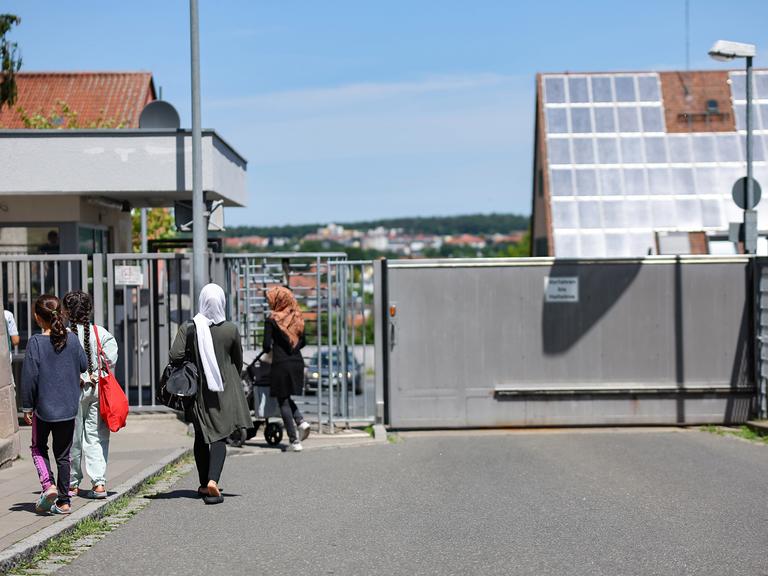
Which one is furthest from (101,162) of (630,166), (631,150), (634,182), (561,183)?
(631,150)

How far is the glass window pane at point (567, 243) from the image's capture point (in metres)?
35.4

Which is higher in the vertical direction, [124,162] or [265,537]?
[124,162]

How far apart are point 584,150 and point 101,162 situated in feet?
75.4

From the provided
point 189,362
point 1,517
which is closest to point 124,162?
point 189,362

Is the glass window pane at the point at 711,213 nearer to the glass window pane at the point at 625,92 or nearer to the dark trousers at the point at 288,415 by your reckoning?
the glass window pane at the point at 625,92

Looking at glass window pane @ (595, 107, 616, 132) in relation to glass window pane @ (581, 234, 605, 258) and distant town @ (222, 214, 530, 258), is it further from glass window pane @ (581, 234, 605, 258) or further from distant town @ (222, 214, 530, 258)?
distant town @ (222, 214, 530, 258)

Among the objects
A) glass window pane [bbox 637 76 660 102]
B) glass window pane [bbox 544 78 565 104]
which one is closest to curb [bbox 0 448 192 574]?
glass window pane [bbox 544 78 565 104]

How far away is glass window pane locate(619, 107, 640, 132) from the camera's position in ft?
124

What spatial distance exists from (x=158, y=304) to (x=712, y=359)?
7.58 meters

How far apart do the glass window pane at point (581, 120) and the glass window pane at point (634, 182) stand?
6.27ft

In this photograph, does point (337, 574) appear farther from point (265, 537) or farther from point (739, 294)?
point (739, 294)

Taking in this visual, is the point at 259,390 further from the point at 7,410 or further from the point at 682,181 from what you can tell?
the point at 682,181

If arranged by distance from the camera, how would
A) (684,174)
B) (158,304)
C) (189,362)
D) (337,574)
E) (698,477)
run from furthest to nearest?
1. (684,174)
2. (158,304)
3. (698,477)
4. (189,362)
5. (337,574)

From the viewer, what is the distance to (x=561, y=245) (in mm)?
35562
